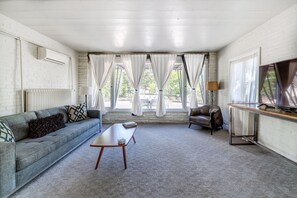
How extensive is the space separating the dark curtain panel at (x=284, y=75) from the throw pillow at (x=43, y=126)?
3864mm

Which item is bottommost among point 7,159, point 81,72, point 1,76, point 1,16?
point 7,159

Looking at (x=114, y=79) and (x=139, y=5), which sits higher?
(x=139, y=5)

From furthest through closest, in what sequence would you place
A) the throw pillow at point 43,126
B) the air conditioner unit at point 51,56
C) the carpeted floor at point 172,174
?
the air conditioner unit at point 51,56
the throw pillow at point 43,126
the carpeted floor at point 172,174

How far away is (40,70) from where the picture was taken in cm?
414

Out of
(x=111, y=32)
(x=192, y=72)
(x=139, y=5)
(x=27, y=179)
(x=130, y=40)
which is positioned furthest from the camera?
(x=192, y=72)

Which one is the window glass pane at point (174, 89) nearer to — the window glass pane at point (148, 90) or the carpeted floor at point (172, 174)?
the window glass pane at point (148, 90)

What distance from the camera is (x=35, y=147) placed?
2.42 meters

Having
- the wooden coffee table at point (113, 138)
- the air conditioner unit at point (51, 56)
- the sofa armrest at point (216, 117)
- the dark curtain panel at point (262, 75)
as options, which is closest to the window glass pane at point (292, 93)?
the dark curtain panel at point (262, 75)

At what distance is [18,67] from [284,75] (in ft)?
15.1

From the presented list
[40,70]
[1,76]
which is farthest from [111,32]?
[1,76]

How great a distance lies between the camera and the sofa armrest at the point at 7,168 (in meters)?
1.82

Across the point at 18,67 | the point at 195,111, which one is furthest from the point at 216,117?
the point at 18,67

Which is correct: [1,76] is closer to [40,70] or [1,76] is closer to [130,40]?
[40,70]

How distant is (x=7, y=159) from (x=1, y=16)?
2575 mm
